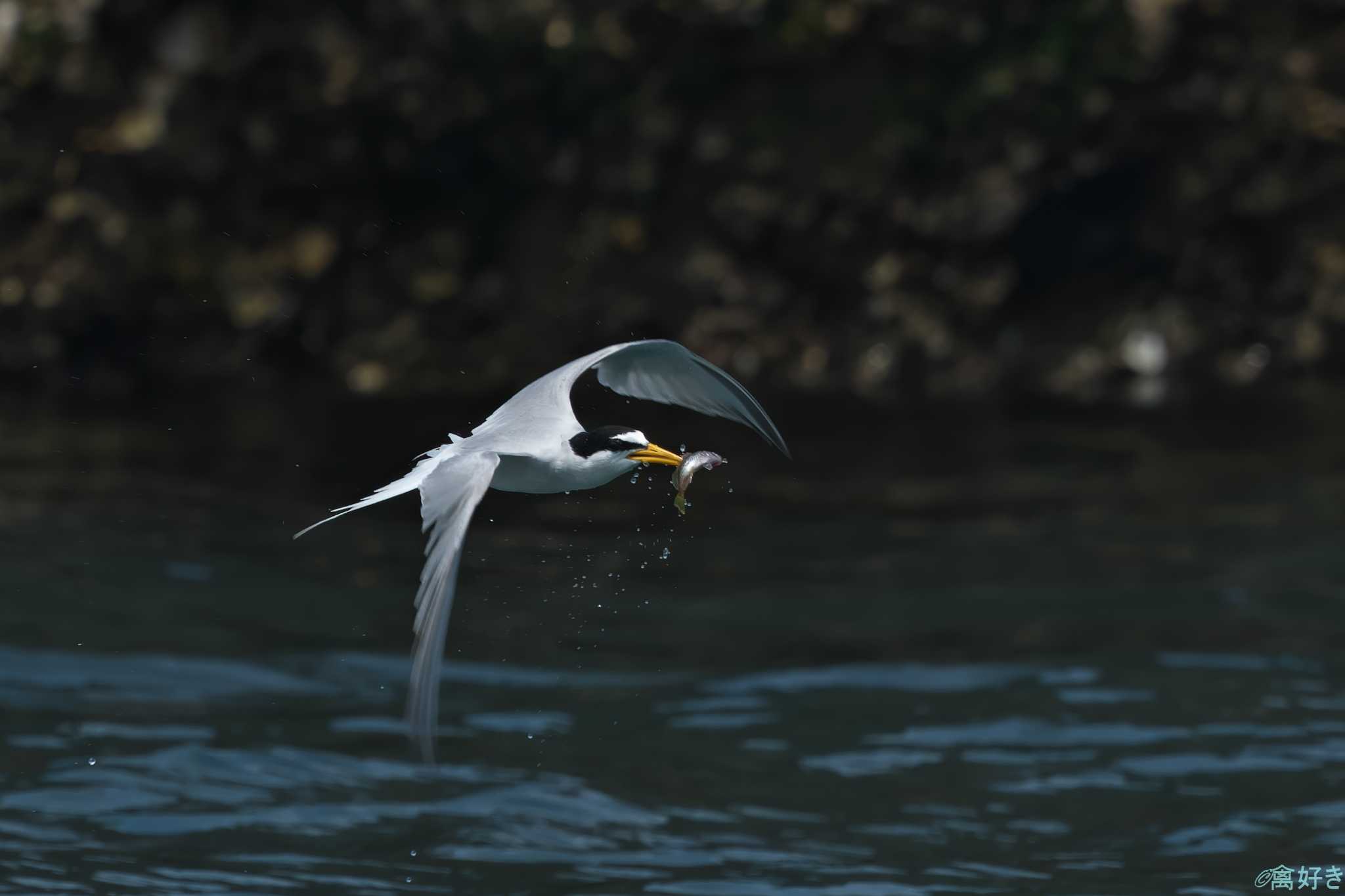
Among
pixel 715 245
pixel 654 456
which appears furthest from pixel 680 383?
pixel 715 245

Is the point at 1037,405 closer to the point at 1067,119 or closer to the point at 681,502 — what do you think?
the point at 1067,119

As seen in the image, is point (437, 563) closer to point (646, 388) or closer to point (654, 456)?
point (654, 456)

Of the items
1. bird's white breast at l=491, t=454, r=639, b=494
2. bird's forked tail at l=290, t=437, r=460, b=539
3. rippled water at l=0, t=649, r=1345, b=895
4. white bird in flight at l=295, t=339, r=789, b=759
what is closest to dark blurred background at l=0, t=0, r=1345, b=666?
rippled water at l=0, t=649, r=1345, b=895

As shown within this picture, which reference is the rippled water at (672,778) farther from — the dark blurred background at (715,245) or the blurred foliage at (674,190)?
the blurred foliage at (674,190)

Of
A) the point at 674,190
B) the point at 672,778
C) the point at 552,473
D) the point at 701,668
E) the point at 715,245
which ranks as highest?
the point at 674,190

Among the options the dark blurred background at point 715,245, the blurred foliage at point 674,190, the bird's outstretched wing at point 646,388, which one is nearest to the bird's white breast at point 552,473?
the bird's outstretched wing at point 646,388

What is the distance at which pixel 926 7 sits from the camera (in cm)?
1339

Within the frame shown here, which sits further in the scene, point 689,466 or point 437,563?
point 689,466

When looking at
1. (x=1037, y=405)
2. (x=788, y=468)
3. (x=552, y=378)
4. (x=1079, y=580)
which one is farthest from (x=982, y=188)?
(x=552, y=378)

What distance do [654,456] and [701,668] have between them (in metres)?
3.49

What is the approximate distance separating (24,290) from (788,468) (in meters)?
5.73

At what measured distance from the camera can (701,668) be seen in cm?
920

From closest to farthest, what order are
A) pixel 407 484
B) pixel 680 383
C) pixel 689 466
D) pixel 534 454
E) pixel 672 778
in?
pixel 407 484
pixel 534 454
pixel 689 466
pixel 680 383
pixel 672 778

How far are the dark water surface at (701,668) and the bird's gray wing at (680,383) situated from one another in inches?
68.0
